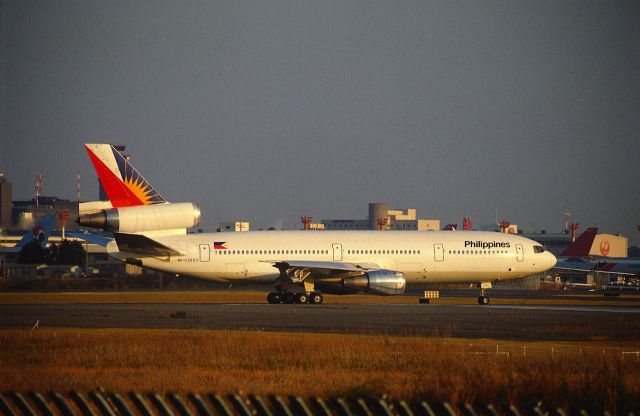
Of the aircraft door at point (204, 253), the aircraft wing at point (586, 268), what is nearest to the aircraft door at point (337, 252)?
the aircraft door at point (204, 253)

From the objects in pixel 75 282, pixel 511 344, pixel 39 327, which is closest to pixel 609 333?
pixel 511 344

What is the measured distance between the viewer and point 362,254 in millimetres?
48969

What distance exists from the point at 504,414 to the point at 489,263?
1559 inches

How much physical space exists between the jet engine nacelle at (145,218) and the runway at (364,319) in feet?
12.9

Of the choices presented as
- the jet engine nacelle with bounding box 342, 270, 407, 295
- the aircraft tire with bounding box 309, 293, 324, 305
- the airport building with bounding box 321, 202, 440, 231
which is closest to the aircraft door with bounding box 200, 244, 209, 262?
the aircraft tire with bounding box 309, 293, 324, 305

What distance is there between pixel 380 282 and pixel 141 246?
12.1 m

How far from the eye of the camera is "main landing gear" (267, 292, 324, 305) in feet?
155

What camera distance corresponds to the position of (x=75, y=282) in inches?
2704

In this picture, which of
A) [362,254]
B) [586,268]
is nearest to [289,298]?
[362,254]

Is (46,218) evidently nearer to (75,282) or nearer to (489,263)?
(75,282)

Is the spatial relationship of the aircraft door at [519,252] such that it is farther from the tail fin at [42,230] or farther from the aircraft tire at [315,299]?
the tail fin at [42,230]

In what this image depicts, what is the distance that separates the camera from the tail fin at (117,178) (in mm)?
45719

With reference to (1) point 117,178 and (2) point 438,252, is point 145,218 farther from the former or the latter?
(2) point 438,252

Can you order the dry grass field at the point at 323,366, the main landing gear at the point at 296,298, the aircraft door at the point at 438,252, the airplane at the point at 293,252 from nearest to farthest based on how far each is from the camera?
the dry grass field at the point at 323,366
the airplane at the point at 293,252
the main landing gear at the point at 296,298
the aircraft door at the point at 438,252
